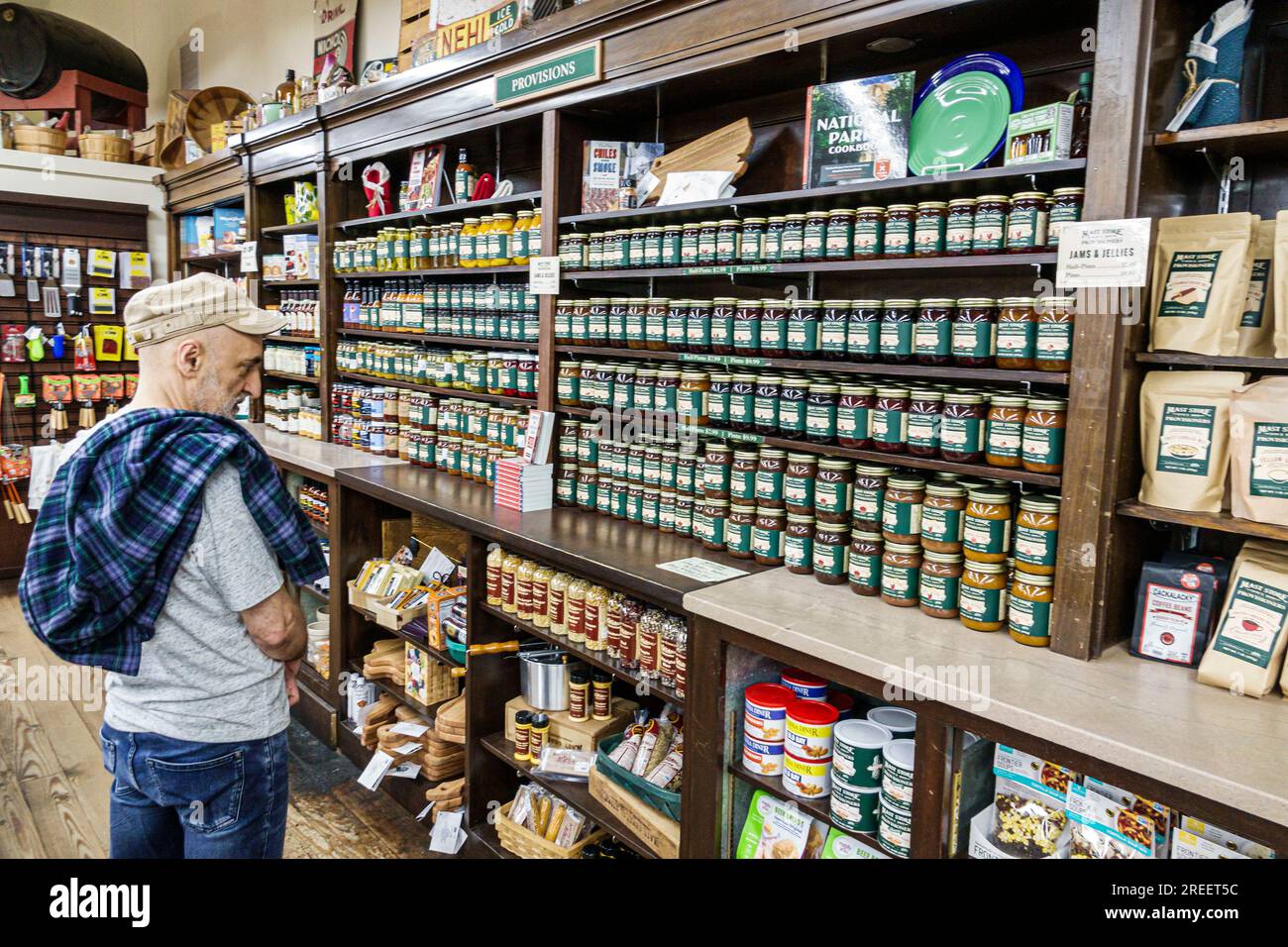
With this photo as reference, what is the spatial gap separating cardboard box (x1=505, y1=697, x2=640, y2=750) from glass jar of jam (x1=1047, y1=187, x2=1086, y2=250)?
75.2 inches

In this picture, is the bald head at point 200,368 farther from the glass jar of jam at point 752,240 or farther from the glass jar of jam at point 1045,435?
the glass jar of jam at point 1045,435

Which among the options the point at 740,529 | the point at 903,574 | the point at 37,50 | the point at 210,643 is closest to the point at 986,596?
the point at 903,574

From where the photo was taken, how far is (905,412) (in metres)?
2.13

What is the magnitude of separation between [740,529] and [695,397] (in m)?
0.43

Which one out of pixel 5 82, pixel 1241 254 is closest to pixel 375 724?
pixel 1241 254

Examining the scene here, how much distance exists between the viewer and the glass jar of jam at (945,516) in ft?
6.59

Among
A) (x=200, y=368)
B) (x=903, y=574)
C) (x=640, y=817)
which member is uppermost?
(x=200, y=368)

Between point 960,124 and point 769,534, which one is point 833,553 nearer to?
point 769,534

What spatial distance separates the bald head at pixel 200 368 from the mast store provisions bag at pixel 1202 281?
72.7 inches

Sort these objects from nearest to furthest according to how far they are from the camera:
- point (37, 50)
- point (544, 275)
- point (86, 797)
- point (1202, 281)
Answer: point (1202, 281) < point (544, 275) < point (86, 797) < point (37, 50)

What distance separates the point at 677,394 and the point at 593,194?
2.80ft

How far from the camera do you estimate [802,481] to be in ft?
7.57
